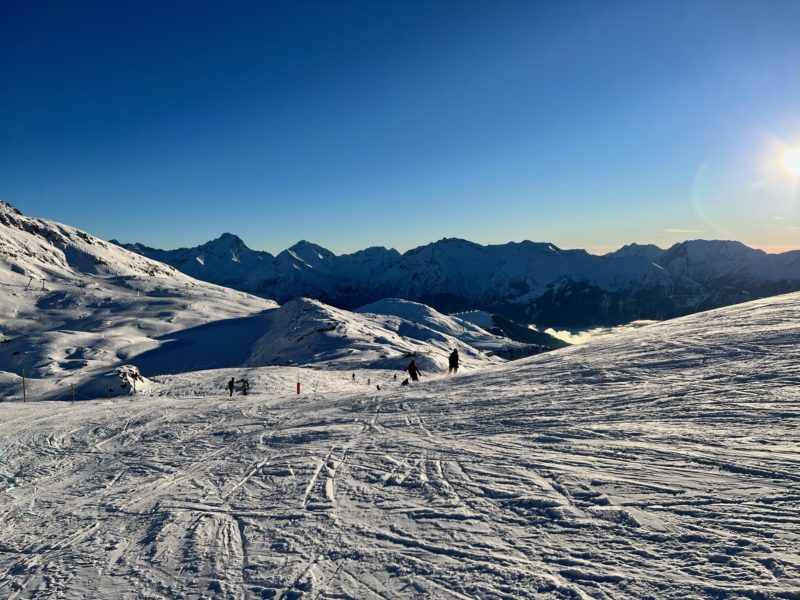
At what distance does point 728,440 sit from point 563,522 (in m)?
4.48

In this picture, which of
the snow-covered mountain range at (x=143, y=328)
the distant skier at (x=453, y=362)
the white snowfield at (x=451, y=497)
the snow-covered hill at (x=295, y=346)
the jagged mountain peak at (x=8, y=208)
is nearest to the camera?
the white snowfield at (x=451, y=497)

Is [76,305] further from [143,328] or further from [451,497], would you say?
[451,497]

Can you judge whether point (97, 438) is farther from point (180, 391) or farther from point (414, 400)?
point (180, 391)

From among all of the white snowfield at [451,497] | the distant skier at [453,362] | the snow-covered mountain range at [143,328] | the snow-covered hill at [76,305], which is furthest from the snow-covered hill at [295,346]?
the white snowfield at [451,497]

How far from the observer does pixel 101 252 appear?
468ft

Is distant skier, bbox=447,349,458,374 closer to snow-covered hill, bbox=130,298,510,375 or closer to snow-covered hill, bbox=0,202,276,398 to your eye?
snow-covered hill, bbox=130,298,510,375

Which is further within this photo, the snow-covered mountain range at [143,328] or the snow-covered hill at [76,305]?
the snow-covered mountain range at [143,328]

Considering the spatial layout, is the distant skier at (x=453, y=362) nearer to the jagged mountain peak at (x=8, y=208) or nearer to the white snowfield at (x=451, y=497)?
the white snowfield at (x=451, y=497)

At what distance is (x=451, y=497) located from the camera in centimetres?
786

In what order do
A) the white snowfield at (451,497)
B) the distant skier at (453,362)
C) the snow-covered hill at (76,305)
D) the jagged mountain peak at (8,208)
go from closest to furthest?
1. the white snowfield at (451,497)
2. the distant skier at (453,362)
3. the snow-covered hill at (76,305)
4. the jagged mountain peak at (8,208)

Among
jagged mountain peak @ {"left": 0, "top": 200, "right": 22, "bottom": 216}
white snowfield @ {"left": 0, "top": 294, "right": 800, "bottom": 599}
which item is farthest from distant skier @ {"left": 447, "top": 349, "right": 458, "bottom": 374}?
jagged mountain peak @ {"left": 0, "top": 200, "right": 22, "bottom": 216}

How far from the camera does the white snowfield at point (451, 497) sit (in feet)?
18.5

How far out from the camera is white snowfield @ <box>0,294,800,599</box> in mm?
5625

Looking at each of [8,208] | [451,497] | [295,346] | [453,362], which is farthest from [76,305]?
[451,497]
